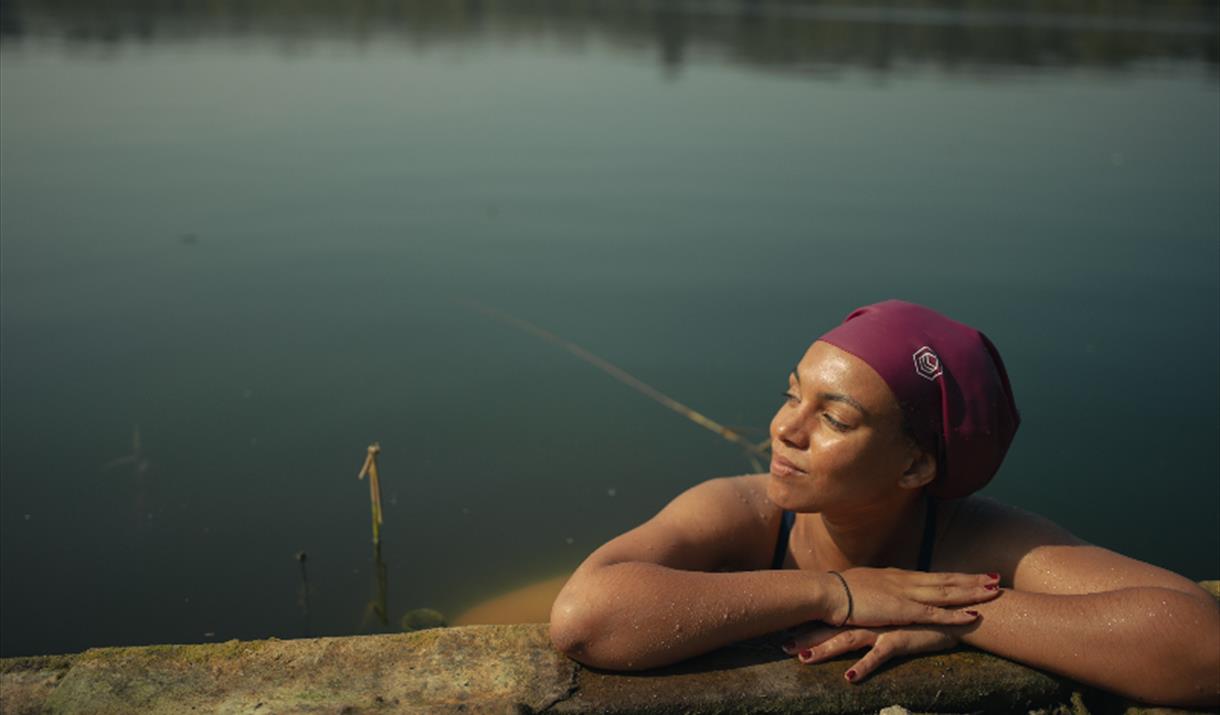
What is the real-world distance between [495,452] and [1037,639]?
12.0 ft

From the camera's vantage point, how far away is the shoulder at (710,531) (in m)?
3.14

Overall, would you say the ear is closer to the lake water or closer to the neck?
the neck

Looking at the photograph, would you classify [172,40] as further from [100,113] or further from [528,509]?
[528,509]

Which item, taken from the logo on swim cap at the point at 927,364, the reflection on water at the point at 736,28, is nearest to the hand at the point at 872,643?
the logo on swim cap at the point at 927,364

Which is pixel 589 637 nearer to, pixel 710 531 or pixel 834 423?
pixel 710 531

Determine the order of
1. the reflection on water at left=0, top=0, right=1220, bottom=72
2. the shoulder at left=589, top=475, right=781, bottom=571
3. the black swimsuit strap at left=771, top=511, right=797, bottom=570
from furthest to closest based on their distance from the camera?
the reflection on water at left=0, top=0, right=1220, bottom=72 < the black swimsuit strap at left=771, top=511, right=797, bottom=570 < the shoulder at left=589, top=475, right=781, bottom=571

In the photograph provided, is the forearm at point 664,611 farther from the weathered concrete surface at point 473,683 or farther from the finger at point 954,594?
the finger at point 954,594

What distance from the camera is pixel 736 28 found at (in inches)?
1442

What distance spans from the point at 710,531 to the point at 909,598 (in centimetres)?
60

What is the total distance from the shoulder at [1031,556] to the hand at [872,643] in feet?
0.94

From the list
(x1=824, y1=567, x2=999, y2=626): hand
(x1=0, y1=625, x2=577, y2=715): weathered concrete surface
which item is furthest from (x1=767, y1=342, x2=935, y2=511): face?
(x1=0, y1=625, x2=577, y2=715): weathered concrete surface

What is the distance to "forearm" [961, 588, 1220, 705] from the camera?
2768 millimetres

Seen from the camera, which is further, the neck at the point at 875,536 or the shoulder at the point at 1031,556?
the neck at the point at 875,536

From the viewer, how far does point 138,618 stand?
15.5 feet
